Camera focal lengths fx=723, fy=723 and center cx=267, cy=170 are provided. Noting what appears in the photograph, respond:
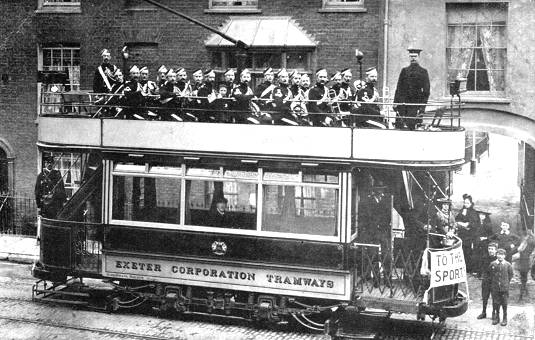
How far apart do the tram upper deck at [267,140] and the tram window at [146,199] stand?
53 cm

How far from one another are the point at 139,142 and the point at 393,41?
7.52 metres

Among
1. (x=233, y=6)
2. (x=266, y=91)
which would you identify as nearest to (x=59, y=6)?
(x=233, y=6)

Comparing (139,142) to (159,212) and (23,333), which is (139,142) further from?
(23,333)

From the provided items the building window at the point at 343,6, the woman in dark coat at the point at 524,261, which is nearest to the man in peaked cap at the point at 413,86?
the woman in dark coat at the point at 524,261

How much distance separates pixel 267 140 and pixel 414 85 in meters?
2.73

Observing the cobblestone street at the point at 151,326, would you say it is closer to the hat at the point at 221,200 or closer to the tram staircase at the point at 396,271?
the tram staircase at the point at 396,271

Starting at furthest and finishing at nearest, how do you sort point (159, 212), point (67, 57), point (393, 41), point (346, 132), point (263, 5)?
point (67, 57) < point (263, 5) < point (393, 41) < point (159, 212) < point (346, 132)

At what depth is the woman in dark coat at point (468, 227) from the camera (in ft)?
49.6

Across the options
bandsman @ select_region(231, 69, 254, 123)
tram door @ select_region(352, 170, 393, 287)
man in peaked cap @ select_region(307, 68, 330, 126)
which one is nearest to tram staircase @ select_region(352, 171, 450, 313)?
tram door @ select_region(352, 170, 393, 287)

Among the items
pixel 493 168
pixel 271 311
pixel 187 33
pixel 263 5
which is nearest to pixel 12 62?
pixel 187 33

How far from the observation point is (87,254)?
12.7 m

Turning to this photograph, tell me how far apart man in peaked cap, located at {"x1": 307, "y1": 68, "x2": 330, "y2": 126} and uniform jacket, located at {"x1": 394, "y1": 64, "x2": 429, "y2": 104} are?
135 cm

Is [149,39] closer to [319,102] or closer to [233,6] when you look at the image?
[233,6]

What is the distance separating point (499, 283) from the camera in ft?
38.5
